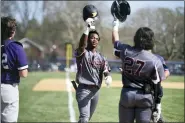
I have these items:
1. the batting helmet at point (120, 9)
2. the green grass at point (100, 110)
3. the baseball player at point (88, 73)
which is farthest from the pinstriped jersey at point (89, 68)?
the green grass at point (100, 110)

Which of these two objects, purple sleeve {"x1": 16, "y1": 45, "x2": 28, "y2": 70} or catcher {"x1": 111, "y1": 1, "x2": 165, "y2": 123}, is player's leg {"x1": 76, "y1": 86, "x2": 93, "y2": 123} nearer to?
catcher {"x1": 111, "y1": 1, "x2": 165, "y2": 123}

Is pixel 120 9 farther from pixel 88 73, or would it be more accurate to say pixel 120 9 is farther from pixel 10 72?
pixel 10 72

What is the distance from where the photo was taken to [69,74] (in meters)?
19.6

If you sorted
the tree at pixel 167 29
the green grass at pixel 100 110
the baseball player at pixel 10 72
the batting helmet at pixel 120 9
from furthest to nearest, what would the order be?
1. the tree at pixel 167 29
2. the green grass at pixel 100 110
3. the batting helmet at pixel 120 9
4. the baseball player at pixel 10 72

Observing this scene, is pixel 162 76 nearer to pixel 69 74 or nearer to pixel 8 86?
pixel 8 86

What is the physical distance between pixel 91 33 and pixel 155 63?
1352mm

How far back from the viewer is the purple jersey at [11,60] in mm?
3496

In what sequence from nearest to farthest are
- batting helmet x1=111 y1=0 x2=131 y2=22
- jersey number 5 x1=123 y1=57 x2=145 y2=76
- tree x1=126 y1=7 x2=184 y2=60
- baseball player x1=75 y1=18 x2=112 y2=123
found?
jersey number 5 x1=123 y1=57 x2=145 y2=76 → batting helmet x1=111 y1=0 x2=131 y2=22 → baseball player x1=75 y1=18 x2=112 y2=123 → tree x1=126 y1=7 x2=184 y2=60

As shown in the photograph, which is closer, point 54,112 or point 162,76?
point 162,76

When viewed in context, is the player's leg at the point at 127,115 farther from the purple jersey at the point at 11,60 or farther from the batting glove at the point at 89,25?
the batting glove at the point at 89,25

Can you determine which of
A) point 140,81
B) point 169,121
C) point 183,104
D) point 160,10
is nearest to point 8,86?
point 140,81

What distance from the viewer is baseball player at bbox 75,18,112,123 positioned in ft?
14.5

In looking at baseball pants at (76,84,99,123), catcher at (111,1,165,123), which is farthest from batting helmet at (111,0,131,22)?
baseball pants at (76,84,99,123)

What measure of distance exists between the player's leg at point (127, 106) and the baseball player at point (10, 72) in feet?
3.39
